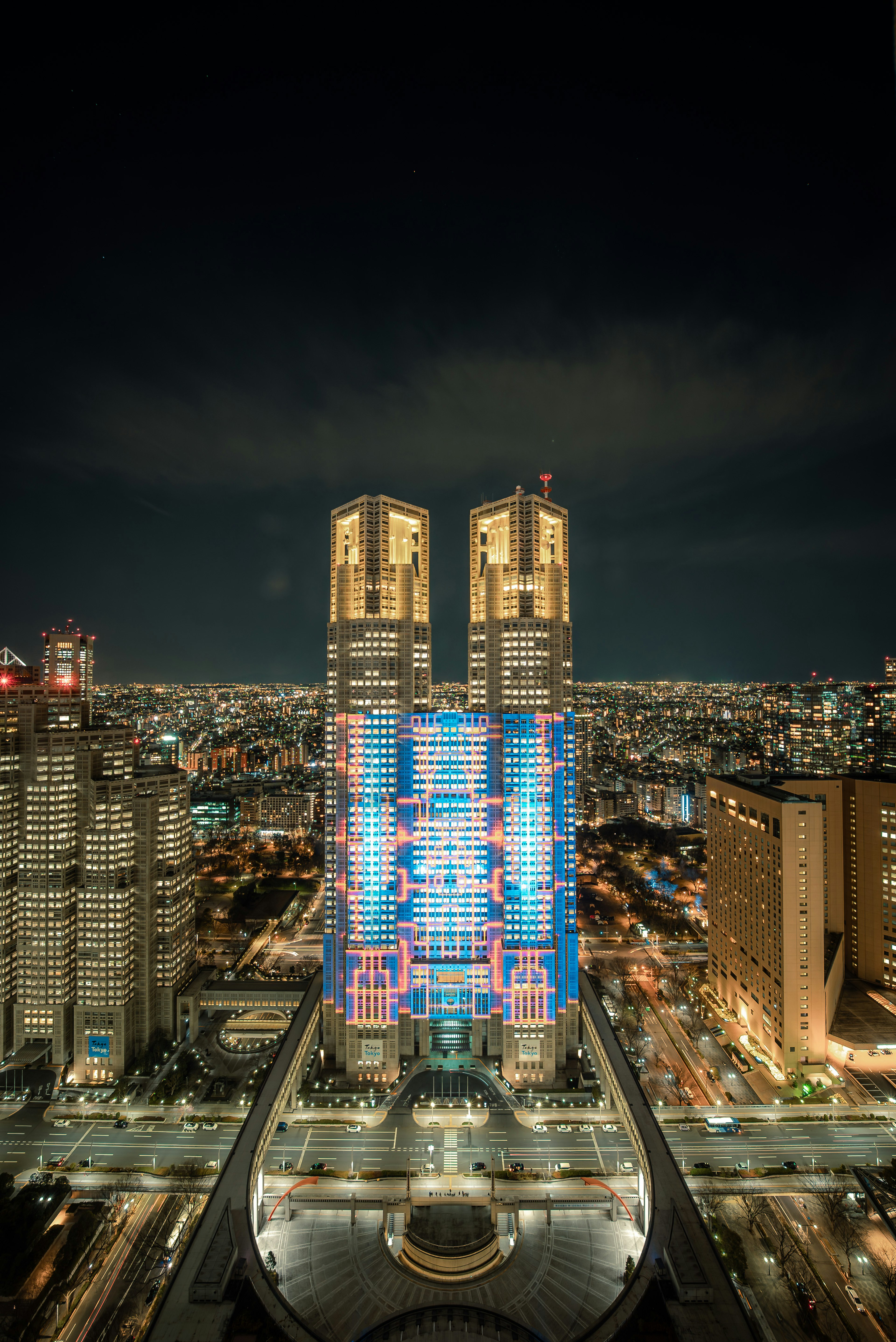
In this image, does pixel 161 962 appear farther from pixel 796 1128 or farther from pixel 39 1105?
pixel 796 1128

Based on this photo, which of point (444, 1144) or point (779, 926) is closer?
point (444, 1144)

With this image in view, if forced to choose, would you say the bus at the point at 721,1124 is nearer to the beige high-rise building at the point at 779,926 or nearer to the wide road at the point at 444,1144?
the wide road at the point at 444,1144

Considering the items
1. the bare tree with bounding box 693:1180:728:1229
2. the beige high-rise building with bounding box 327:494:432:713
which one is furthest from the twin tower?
the bare tree with bounding box 693:1180:728:1229

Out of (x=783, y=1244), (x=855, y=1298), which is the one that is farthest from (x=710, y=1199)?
(x=855, y=1298)

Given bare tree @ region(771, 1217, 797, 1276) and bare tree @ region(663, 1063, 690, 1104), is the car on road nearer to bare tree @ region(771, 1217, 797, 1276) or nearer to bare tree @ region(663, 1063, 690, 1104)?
bare tree @ region(771, 1217, 797, 1276)

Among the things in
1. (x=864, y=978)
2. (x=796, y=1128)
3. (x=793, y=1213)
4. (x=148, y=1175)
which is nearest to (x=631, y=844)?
(x=864, y=978)

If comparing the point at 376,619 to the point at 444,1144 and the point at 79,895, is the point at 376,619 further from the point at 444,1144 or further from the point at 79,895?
the point at 444,1144
